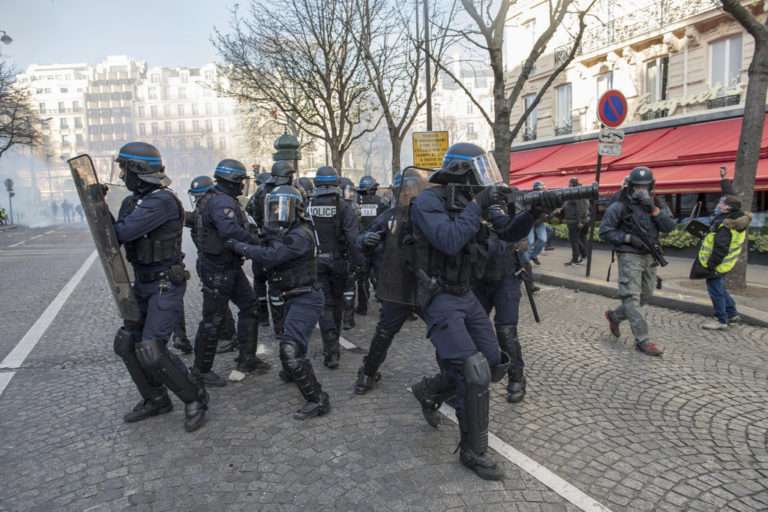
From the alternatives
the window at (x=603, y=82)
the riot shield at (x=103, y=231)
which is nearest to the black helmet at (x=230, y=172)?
the riot shield at (x=103, y=231)

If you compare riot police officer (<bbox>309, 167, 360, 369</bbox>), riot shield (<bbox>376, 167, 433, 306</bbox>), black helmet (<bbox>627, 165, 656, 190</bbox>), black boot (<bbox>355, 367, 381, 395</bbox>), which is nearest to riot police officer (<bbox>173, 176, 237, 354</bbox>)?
riot police officer (<bbox>309, 167, 360, 369</bbox>)

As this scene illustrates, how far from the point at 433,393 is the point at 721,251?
3964 millimetres

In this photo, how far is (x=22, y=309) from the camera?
7.71 m

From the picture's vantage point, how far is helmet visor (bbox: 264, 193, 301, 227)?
146 inches

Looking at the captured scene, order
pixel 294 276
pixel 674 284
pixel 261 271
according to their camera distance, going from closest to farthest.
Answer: pixel 294 276, pixel 261 271, pixel 674 284

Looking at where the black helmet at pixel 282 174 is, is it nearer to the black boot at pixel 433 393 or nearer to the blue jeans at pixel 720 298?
the black boot at pixel 433 393

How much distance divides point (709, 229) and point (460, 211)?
423 centimetres

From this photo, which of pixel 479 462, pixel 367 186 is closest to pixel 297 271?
pixel 479 462

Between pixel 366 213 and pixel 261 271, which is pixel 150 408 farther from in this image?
pixel 366 213

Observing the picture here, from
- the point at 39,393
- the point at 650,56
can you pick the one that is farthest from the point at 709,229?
the point at 650,56

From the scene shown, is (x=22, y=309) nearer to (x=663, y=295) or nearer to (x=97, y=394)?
(x=97, y=394)

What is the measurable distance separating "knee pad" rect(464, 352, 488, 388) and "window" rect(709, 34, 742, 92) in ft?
45.6

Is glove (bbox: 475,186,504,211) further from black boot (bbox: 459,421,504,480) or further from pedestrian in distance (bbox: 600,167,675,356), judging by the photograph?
pedestrian in distance (bbox: 600,167,675,356)

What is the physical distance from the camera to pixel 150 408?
379 cm
